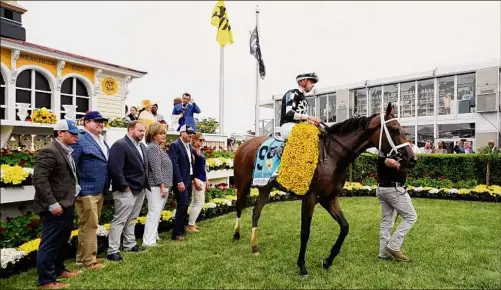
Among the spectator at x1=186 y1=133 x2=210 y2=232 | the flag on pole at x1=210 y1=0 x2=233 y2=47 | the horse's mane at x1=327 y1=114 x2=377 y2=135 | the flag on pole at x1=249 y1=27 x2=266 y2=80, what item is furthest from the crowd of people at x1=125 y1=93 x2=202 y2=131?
the flag on pole at x1=249 y1=27 x2=266 y2=80

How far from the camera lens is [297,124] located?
5.46 metres

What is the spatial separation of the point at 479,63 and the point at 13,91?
22640 mm

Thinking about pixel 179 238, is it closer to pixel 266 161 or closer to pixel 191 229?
pixel 191 229

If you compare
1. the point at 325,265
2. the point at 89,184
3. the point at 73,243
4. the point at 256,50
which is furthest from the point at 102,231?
the point at 256,50

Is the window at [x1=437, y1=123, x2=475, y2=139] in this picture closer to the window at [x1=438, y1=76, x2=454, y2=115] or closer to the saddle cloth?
the window at [x1=438, y1=76, x2=454, y2=115]

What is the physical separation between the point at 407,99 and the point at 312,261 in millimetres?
22006

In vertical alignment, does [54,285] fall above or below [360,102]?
below

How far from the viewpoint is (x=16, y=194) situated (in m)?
5.08

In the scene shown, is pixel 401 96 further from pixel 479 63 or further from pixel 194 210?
pixel 194 210

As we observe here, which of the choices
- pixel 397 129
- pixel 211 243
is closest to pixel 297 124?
pixel 397 129

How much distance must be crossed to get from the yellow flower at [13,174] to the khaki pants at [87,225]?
0.84m

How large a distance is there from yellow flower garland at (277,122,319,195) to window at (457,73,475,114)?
20.6 metres

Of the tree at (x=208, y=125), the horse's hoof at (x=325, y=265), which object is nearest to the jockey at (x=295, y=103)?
the horse's hoof at (x=325, y=265)

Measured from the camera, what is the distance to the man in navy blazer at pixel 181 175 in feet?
22.5
